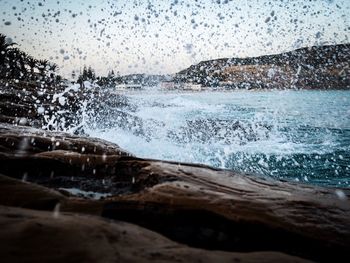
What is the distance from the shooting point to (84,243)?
157 centimetres

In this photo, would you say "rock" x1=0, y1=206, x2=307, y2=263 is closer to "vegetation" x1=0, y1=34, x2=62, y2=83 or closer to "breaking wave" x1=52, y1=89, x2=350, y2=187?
"breaking wave" x1=52, y1=89, x2=350, y2=187

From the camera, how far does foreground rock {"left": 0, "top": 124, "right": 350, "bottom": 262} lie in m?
2.10

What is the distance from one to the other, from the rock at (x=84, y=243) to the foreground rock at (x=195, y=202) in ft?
0.57

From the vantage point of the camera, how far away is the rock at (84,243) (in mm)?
1432

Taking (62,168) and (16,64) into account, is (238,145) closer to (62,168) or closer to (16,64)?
(62,168)

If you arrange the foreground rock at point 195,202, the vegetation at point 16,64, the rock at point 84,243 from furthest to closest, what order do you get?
the vegetation at point 16,64, the foreground rock at point 195,202, the rock at point 84,243

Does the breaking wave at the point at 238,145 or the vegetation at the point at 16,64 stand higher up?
the vegetation at the point at 16,64

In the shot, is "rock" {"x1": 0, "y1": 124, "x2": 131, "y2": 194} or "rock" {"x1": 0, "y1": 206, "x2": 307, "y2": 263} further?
"rock" {"x1": 0, "y1": 124, "x2": 131, "y2": 194}

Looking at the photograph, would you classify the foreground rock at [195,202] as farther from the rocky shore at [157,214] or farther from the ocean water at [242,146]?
the ocean water at [242,146]

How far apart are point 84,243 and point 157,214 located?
30.8 inches

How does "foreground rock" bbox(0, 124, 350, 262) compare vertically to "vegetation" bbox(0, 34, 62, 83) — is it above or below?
below

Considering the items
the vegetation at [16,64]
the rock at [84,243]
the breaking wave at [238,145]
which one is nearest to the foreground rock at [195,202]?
the rock at [84,243]

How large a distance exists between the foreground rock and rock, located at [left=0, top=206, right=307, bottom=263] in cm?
17

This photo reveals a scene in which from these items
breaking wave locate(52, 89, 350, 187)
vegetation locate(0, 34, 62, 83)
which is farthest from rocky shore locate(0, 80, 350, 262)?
vegetation locate(0, 34, 62, 83)
